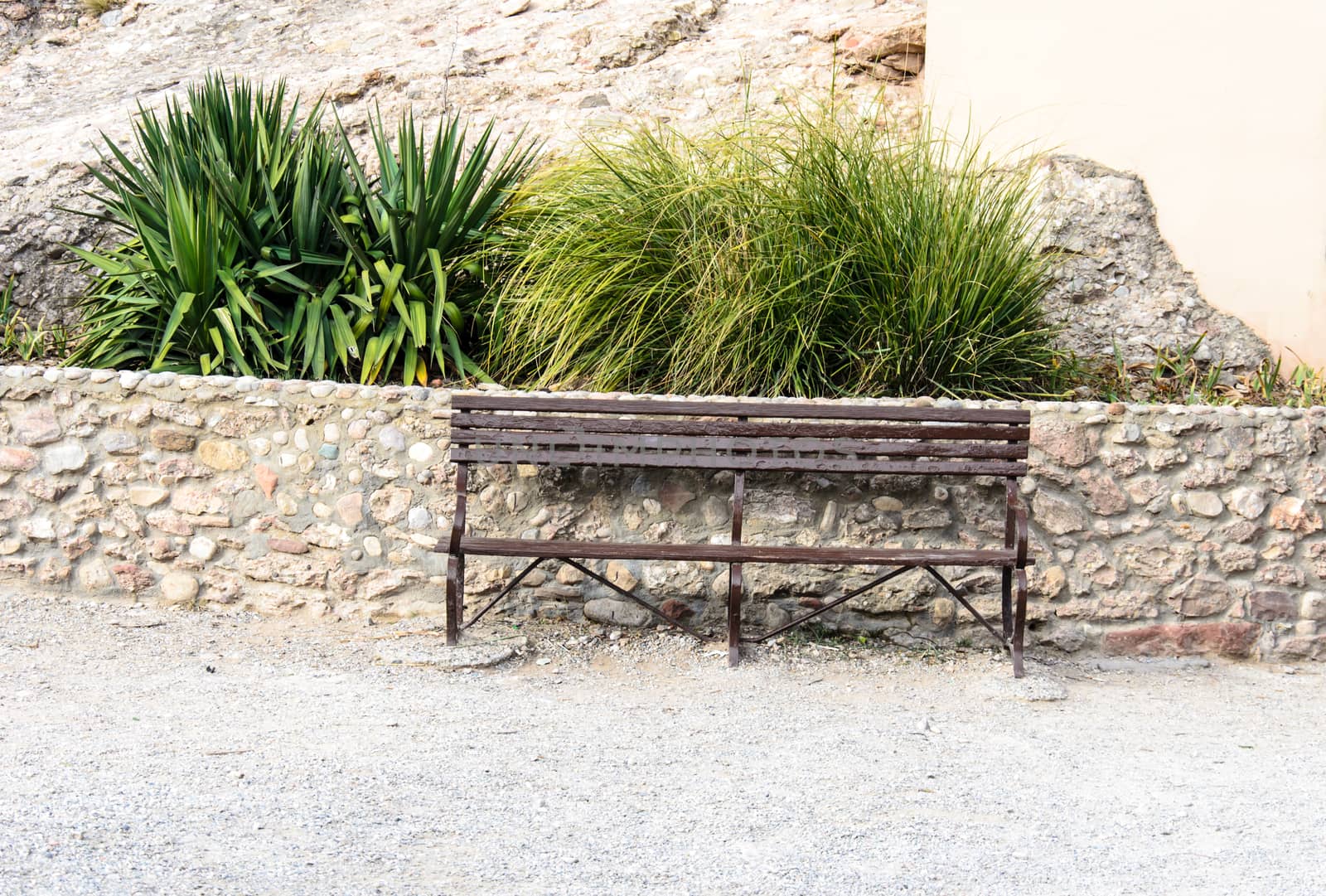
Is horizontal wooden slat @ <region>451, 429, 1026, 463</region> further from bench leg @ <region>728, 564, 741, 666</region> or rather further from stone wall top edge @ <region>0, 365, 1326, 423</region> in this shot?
bench leg @ <region>728, 564, 741, 666</region>

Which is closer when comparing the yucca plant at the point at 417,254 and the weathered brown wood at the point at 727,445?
the weathered brown wood at the point at 727,445

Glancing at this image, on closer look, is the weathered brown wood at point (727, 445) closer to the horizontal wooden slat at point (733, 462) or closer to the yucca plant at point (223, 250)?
the horizontal wooden slat at point (733, 462)

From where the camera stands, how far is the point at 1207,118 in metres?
5.78

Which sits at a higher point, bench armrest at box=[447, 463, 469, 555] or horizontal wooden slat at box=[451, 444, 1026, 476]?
horizontal wooden slat at box=[451, 444, 1026, 476]

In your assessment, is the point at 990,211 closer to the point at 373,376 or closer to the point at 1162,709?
the point at 1162,709

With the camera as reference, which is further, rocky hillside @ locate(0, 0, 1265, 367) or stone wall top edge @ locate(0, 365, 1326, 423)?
rocky hillside @ locate(0, 0, 1265, 367)

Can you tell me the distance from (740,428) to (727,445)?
3.2 inches

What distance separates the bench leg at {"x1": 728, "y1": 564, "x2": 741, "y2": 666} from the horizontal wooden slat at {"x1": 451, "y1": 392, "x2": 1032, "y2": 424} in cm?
60

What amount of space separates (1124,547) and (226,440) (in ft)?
11.9

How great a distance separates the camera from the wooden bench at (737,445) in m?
4.31

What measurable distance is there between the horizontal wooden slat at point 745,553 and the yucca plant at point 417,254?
1193mm

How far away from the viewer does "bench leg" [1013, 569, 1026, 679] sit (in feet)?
14.0

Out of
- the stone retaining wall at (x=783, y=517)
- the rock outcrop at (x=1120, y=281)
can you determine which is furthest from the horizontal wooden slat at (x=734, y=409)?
the rock outcrop at (x=1120, y=281)

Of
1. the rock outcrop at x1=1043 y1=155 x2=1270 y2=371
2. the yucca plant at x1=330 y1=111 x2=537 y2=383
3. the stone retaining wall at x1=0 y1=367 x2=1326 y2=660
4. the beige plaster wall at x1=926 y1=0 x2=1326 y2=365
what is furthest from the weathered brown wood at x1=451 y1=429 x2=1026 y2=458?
the beige plaster wall at x1=926 y1=0 x2=1326 y2=365
